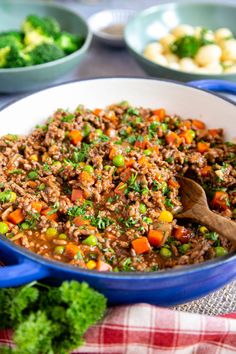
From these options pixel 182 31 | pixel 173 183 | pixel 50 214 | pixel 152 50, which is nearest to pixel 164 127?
pixel 173 183

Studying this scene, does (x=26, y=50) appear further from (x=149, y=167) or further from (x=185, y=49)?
(x=149, y=167)

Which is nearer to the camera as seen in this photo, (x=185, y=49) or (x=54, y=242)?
(x=54, y=242)

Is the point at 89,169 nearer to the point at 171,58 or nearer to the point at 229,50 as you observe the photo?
the point at 171,58

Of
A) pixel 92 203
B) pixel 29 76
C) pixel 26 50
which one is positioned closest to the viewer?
pixel 92 203

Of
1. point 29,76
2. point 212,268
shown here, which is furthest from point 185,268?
point 29,76

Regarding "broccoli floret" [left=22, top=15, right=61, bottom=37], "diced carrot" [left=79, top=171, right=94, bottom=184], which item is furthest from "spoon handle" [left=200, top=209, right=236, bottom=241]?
"broccoli floret" [left=22, top=15, right=61, bottom=37]

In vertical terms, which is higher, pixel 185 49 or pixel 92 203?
pixel 185 49
